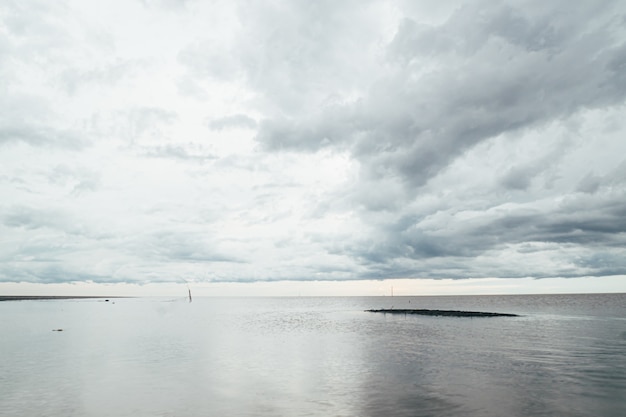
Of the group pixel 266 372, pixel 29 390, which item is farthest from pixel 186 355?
pixel 29 390

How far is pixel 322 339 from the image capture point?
260 feet

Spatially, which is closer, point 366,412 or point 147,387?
point 366,412

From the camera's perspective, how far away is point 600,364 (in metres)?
49.8

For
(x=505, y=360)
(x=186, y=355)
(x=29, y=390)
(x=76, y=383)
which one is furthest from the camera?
(x=186, y=355)

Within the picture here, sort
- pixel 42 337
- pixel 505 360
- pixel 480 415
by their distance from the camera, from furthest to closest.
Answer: pixel 42 337
pixel 505 360
pixel 480 415

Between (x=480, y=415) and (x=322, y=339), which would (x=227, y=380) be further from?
(x=322, y=339)

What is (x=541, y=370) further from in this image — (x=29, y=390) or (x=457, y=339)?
(x=29, y=390)

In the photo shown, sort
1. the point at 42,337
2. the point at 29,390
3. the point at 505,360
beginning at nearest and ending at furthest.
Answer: the point at 29,390
the point at 505,360
the point at 42,337

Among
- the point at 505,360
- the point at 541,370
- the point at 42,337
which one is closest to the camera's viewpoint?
the point at 541,370

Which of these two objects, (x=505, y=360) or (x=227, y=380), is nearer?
(x=227, y=380)

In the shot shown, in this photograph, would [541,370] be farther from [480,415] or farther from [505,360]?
[480,415]

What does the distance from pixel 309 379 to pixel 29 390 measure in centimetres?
2535

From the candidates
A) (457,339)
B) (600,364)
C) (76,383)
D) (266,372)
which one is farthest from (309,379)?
(457,339)

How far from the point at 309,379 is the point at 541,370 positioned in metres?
24.9
